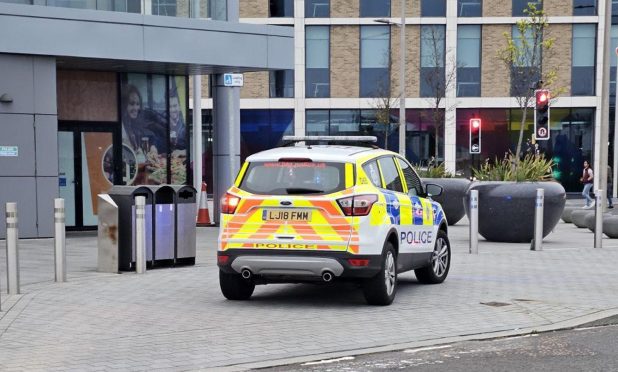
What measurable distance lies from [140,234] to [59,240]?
1.32 meters

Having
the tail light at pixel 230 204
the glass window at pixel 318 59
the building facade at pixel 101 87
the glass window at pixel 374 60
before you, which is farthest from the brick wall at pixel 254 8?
the tail light at pixel 230 204

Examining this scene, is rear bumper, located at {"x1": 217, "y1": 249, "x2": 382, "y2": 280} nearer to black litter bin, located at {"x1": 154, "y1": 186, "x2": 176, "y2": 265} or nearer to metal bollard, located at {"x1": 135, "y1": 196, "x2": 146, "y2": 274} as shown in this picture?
metal bollard, located at {"x1": 135, "y1": 196, "x2": 146, "y2": 274}

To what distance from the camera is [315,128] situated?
45031mm

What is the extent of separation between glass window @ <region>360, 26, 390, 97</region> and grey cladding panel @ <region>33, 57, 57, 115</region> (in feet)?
90.0

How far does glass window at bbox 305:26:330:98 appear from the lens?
147 feet

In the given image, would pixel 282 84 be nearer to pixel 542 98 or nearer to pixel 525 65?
pixel 525 65

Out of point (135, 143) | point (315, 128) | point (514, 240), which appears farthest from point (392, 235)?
point (315, 128)

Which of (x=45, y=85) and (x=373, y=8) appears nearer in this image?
(x=45, y=85)

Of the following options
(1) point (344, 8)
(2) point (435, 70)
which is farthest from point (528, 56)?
(1) point (344, 8)

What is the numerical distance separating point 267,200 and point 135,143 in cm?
1179

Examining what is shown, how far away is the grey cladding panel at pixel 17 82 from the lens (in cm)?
1773

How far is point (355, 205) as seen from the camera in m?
9.54

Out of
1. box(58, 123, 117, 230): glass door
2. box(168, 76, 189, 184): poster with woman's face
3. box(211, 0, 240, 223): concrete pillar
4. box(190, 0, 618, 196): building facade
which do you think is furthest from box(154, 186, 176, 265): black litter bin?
box(190, 0, 618, 196): building facade

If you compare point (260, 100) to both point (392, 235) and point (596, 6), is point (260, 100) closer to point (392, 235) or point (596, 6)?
point (596, 6)
